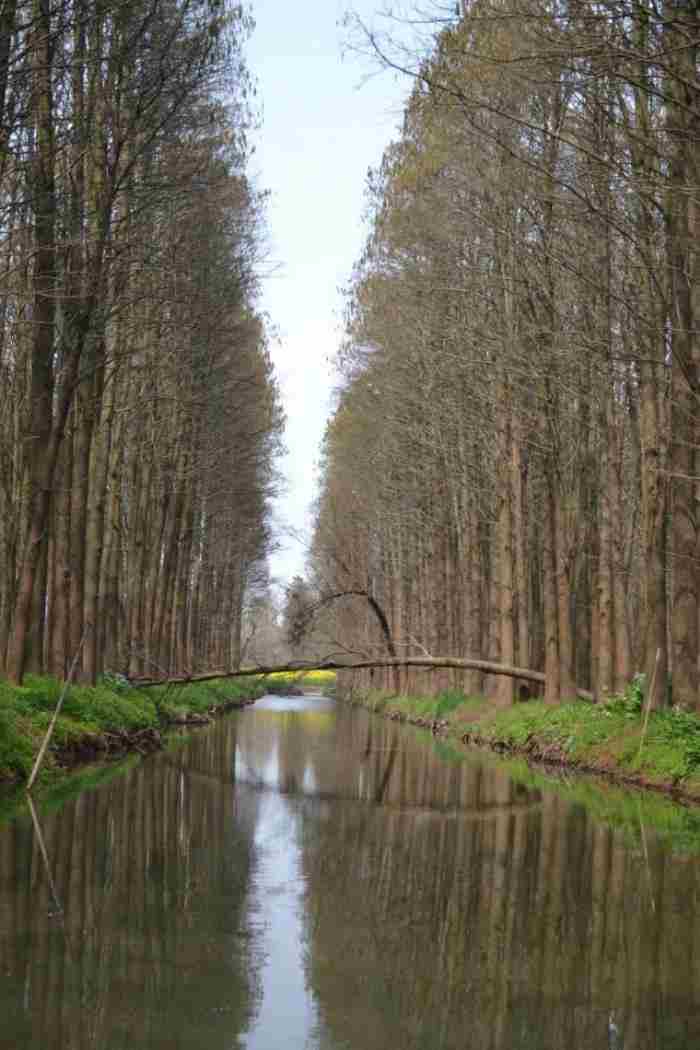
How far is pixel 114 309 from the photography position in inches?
984

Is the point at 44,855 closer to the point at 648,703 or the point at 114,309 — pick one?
the point at 648,703

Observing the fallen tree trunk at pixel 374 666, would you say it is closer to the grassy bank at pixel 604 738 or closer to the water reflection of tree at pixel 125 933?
the grassy bank at pixel 604 738

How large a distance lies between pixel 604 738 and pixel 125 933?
14.9 m

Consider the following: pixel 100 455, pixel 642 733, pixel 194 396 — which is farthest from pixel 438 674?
pixel 642 733

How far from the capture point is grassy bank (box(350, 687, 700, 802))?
17.9 m

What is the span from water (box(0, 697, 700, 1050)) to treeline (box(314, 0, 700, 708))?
5.58 metres

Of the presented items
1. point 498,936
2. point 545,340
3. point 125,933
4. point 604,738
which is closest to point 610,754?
point 604,738

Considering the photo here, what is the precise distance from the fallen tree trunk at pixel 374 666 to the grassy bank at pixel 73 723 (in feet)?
3.46

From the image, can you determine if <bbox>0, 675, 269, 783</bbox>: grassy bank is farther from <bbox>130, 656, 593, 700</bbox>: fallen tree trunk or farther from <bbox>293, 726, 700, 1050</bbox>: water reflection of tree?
<bbox>293, 726, 700, 1050</bbox>: water reflection of tree

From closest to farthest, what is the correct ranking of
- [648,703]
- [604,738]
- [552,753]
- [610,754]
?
[648,703]
[610,754]
[604,738]
[552,753]

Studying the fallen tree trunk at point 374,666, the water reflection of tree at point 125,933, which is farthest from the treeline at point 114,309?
the water reflection of tree at point 125,933

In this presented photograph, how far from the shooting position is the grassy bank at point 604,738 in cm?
1794

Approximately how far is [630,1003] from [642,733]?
41.3 ft

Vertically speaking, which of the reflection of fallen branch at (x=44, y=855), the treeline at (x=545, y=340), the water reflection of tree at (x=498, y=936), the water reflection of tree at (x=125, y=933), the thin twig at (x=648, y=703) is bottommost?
the water reflection of tree at (x=498, y=936)
